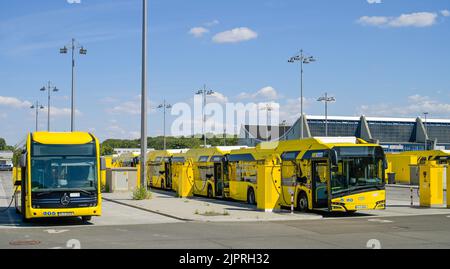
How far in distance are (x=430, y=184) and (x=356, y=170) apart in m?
6.35

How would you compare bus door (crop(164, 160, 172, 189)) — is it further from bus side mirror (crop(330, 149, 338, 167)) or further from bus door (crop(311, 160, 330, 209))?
bus side mirror (crop(330, 149, 338, 167))

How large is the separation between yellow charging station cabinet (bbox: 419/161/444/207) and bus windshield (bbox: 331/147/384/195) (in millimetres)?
5360

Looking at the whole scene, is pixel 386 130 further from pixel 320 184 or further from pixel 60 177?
pixel 60 177

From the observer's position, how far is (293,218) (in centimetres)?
2122

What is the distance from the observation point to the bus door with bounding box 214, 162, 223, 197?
104 feet

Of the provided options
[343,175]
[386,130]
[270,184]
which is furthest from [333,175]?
[386,130]

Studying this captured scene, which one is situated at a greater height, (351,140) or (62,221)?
(351,140)

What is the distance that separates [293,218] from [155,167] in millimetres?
25314

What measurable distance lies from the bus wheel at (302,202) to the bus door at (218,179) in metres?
8.32

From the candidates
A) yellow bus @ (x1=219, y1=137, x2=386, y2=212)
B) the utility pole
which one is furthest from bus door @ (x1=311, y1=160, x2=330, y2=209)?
the utility pole

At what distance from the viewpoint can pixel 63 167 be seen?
1844 cm
